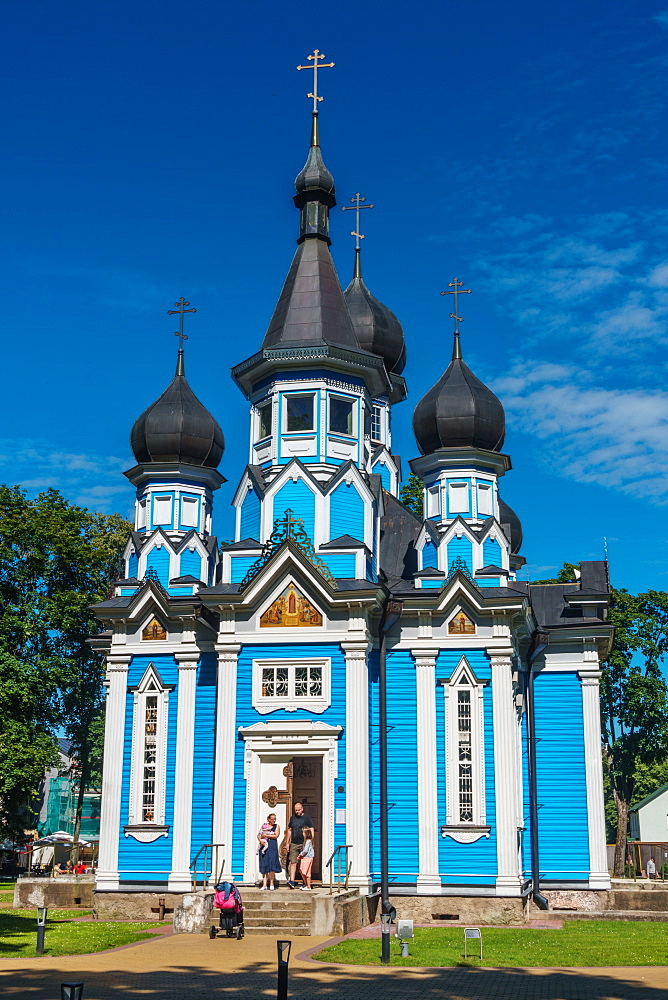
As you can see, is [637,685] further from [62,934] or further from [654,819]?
[62,934]

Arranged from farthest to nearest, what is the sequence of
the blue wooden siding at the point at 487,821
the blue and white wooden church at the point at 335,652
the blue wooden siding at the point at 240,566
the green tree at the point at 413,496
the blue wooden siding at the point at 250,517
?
the green tree at the point at 413,496 → the blue wooden siding at the point at 250,517 → the blue wooden siding at the point at 240,566 → the blue and white wooden church at the point at 335,652 → the blue wooden siding at the point at 487,821

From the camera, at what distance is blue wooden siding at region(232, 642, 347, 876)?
22.7 meters

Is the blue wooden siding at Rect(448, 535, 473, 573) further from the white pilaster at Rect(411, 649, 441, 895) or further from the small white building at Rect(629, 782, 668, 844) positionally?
the small white building at Rect(629, 782, 668, 844)

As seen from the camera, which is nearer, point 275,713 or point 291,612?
point 275,713

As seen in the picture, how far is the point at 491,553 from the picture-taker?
2719 centimetres

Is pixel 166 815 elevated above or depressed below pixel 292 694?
below

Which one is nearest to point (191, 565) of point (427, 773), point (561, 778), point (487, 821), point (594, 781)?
point (427, 773)

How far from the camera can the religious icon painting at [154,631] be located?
1004 inches

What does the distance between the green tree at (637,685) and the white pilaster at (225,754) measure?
85.2 ft

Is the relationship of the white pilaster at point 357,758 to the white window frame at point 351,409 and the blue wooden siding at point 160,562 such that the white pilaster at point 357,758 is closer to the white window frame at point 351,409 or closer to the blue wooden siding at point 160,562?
the white window frame at point 351,409

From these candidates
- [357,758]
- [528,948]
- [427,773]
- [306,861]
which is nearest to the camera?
[528,948]

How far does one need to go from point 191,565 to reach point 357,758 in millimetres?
A: 7725

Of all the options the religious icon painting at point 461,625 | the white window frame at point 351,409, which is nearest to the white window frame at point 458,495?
the white window frame at point 351,409

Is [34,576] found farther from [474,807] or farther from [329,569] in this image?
[474,807]
